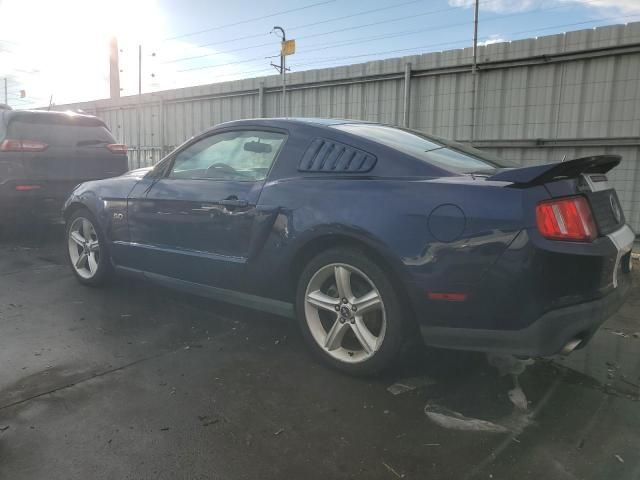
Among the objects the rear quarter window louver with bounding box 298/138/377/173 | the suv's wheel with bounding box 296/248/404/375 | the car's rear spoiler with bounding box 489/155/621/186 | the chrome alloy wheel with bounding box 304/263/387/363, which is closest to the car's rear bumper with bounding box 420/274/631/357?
the suv's wheel with bounding box 296/248/404/375

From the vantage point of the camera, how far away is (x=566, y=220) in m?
2.37

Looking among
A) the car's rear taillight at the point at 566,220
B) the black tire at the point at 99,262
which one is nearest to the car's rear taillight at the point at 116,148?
the black tire at the point at 99,262

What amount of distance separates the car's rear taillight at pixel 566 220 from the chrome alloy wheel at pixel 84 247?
3.70 metres

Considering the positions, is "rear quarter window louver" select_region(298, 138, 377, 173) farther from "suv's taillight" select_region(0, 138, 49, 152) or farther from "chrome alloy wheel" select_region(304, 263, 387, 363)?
"suv's taillight" select_region(0, 138, 49, 152)

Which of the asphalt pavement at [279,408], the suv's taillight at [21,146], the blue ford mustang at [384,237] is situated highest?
the suv's taillight at [21,146]

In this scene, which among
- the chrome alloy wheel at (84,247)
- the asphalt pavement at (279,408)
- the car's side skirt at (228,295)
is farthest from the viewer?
the chrome alloy wheel at (84,247)

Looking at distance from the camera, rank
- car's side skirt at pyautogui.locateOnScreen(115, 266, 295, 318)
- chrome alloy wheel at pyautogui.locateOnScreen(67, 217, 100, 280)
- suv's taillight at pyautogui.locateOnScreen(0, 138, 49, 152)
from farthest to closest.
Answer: suv's taillight at pyautogui.locateOnScreen(0, 138, 49, 152), chrome alloy wheel at pyautogui.locateOnScreen(67, 217, 100, 280), car's side skirt at pyautogui.locateOnScreen(115, 266, 295, 318)

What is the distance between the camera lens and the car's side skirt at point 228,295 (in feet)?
10.5

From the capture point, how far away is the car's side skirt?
3.19 m

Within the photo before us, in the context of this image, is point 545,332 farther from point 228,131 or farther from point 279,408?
point 228,131

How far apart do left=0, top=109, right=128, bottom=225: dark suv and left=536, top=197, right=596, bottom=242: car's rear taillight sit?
20.8 feet

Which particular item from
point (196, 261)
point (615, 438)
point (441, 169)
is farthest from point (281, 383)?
point (615, 438)

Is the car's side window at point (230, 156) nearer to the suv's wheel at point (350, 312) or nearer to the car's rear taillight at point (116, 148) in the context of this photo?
the suv's wheel at point (350, 312)

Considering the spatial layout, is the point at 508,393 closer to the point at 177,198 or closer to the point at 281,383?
the point at 281,383
